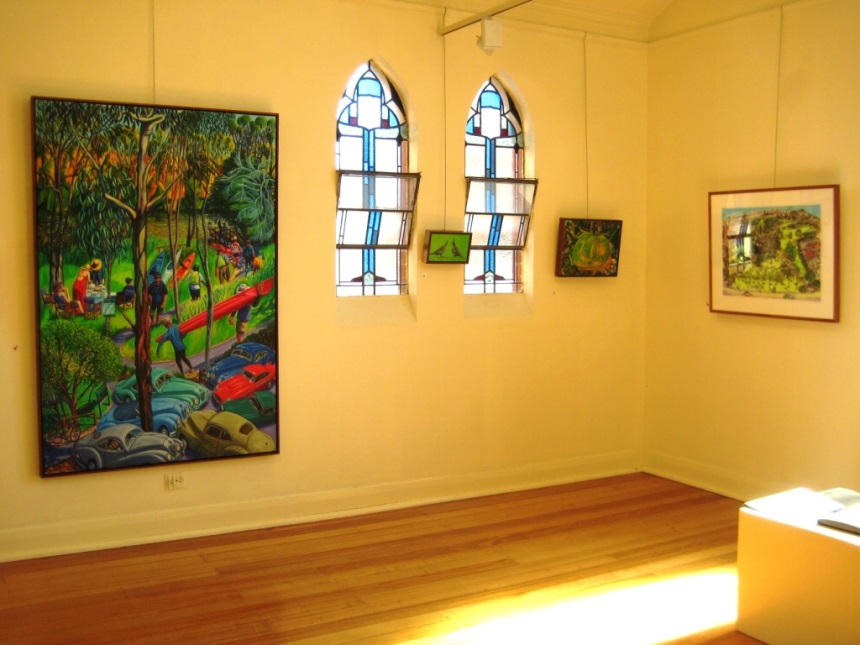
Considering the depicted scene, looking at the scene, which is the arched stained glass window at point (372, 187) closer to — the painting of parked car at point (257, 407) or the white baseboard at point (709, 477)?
the painting of parked car at point (257, 407)

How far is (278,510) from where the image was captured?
6.40 m

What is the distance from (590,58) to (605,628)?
4854mm

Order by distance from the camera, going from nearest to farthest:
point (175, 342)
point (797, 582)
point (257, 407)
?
point (797, 582) < point (175, 342) < point (257, 407)

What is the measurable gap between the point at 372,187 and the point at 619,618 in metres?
3.53

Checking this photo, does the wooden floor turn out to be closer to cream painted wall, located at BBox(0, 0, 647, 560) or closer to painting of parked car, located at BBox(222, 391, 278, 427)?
cream painted wall, located at BBox(0, 0, 647, 560)

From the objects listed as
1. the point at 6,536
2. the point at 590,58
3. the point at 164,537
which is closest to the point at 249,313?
the point at 164,537

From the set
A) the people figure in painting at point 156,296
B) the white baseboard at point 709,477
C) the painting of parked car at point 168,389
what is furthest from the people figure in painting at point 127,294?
the white baseboard at point 709,477

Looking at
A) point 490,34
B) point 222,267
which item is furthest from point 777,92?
point 222,267

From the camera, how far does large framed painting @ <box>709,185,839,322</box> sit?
6.31 meters

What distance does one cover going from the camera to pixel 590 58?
760 centimetres

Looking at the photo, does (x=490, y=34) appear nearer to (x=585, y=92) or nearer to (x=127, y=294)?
(x=585, y=92)

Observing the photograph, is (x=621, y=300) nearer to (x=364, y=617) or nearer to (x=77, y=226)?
(x=364, y=617)

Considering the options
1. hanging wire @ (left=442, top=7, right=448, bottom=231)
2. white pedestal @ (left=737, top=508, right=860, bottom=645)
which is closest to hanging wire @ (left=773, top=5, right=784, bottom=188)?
hanging wire @ (left=442, top=7, right=448, bottom=231)

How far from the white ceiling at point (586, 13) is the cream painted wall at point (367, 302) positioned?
0.12 m
